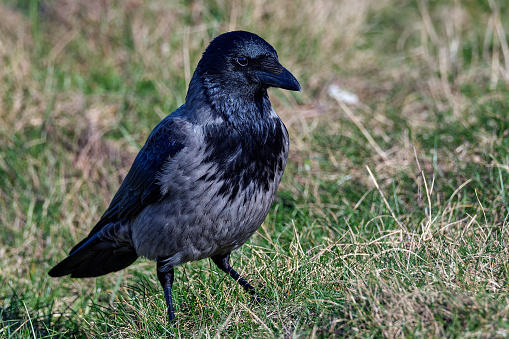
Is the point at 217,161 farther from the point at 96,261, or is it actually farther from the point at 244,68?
the point at 96,261

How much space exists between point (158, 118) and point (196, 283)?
2.79 meters

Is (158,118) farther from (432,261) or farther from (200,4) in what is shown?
(432,261)

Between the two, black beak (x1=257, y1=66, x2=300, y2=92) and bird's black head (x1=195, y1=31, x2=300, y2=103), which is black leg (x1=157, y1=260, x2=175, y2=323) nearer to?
bird's black head (x1=195, y1=31, x2=300, y2=103)

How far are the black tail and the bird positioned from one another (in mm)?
496

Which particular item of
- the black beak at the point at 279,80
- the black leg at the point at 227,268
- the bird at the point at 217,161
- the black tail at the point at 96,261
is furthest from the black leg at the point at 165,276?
the black beak at the point at 279,80

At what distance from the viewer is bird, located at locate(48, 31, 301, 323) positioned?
3.38 meters

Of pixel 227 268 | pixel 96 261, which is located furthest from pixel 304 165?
pixel 96 261

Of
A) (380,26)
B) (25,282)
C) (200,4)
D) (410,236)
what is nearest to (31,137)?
(25,282)

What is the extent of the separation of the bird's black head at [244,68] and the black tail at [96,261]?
4.16 ft

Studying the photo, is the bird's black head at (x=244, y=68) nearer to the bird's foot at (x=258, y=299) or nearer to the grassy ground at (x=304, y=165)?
the grassy ground at (x=304, y=165)

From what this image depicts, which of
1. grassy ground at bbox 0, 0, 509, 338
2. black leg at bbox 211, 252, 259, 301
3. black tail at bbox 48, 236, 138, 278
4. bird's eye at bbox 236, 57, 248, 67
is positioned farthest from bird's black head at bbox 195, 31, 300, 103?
black tail at bbox 48, 236, 138, 278

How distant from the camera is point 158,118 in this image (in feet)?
20.1

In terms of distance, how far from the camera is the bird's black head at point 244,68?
3.44 meters

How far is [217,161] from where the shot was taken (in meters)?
3.36
